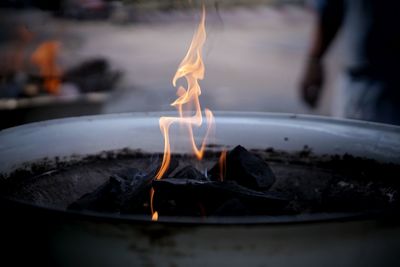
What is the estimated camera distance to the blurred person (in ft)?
9.76

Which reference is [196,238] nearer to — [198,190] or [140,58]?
[198,190]

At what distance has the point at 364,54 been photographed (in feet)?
10.2

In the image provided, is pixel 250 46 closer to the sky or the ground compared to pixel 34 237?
closer to the ground

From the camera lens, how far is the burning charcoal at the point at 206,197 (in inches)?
51.6

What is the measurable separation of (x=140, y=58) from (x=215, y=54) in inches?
70.8

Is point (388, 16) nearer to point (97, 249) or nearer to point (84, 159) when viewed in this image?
point (84, 159)

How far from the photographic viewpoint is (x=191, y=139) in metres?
1.93

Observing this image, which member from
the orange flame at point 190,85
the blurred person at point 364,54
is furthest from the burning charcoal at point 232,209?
the blurred person at point 364,54

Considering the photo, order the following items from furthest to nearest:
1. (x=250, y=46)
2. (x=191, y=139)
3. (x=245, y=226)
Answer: (x=250, y=46) < (x=191, y=139) < (x=245, y=226)

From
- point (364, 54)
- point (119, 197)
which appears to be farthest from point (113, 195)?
point (364, 54)

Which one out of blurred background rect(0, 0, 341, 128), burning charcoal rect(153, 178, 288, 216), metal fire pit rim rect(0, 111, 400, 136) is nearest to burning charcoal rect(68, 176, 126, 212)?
burning charcoal rect(153, 178, 288, 216)

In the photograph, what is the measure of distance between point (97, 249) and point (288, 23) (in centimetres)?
1650

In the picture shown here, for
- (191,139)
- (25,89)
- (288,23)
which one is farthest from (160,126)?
(288,23)

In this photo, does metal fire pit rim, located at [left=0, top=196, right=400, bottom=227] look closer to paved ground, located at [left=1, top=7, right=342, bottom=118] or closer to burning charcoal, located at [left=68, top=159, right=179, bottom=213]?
burning charcoal, located at [left=68, top=159, right=179, bottom=213]
